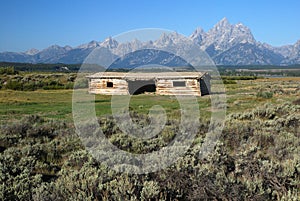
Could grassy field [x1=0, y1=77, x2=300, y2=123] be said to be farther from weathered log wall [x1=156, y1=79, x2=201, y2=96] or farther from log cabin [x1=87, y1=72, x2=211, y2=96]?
log cabin [x1=87, y1=72, x2=211, y2=96]

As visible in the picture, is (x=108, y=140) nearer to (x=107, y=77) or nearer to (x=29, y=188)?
(x=29, y=188)

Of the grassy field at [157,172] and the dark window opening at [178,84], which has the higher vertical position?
the dark window opening at [178,84]

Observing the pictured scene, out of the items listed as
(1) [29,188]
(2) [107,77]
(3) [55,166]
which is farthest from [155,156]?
(2) [107,77]

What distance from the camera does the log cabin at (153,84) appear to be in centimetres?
3109

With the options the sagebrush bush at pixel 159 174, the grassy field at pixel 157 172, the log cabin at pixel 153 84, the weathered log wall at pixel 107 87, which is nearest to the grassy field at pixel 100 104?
the log cabin at pixel 153 84

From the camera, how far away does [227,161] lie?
6996mm

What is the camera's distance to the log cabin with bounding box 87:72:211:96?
1224 inches

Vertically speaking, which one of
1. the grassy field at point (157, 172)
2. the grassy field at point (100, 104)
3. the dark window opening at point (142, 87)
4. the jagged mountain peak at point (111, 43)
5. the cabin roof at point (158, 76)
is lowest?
the grassy field at point (100, 104)

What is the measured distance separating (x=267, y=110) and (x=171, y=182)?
11.4 metres

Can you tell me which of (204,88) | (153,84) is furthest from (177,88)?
(153,84)

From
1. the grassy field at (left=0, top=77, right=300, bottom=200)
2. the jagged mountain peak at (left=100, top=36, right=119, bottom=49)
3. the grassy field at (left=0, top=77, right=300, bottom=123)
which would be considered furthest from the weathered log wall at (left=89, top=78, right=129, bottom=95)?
the grassy field at (left=0, top=77, right=300, bottom=200)

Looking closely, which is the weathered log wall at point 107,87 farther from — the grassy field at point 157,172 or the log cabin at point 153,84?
the grassy field at point 157,172

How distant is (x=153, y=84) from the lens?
3562 cm

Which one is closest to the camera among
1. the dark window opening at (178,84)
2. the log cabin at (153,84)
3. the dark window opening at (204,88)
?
the log cabin at (153,84)
